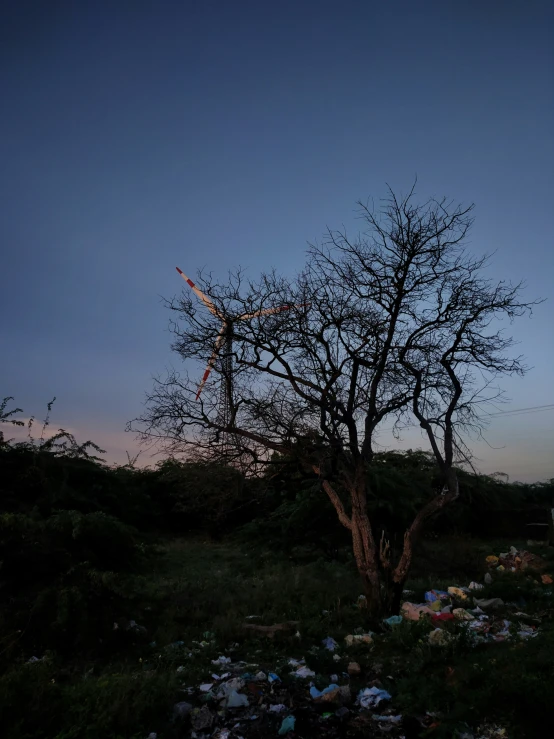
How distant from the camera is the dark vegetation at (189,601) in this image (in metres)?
4.38

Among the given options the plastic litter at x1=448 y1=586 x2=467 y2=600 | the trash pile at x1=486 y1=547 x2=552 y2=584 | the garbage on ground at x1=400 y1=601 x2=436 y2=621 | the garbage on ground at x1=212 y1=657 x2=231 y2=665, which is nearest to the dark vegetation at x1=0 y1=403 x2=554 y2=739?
the garbage on ground at x1=212 y1=657 x2=231 y2=665

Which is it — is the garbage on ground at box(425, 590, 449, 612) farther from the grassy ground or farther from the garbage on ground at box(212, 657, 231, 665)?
the garbage on ground at box(212, 657, 231, 665)

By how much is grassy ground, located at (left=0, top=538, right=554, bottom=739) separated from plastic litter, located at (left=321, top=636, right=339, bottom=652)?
10cm

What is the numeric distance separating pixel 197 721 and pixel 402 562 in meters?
4.49

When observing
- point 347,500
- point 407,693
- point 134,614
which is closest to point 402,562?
point 407,693

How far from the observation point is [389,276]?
8312mm

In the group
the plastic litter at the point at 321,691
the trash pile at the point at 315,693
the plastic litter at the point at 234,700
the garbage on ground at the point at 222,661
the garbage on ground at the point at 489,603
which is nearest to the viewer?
the trash pile at the point at 315,693

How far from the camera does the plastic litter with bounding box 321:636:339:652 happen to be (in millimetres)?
6921

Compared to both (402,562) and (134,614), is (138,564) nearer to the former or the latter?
(134,614)

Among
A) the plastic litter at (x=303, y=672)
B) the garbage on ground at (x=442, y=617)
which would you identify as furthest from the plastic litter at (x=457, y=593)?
the plastic litter at (x=303, y=672)

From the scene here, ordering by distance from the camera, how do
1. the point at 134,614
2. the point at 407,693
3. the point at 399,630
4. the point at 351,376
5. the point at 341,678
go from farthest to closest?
1. the point at 351,376
2. the point at 134,614
3. the point at 399,630
4. the point at 341,678
5. the point at 407,693

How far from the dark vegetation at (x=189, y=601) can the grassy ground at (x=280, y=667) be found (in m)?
0.02

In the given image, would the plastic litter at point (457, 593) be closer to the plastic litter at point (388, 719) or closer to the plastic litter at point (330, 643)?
the plastic litter at point (330, 643)

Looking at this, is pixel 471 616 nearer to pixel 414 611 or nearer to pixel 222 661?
pixel 414 611
